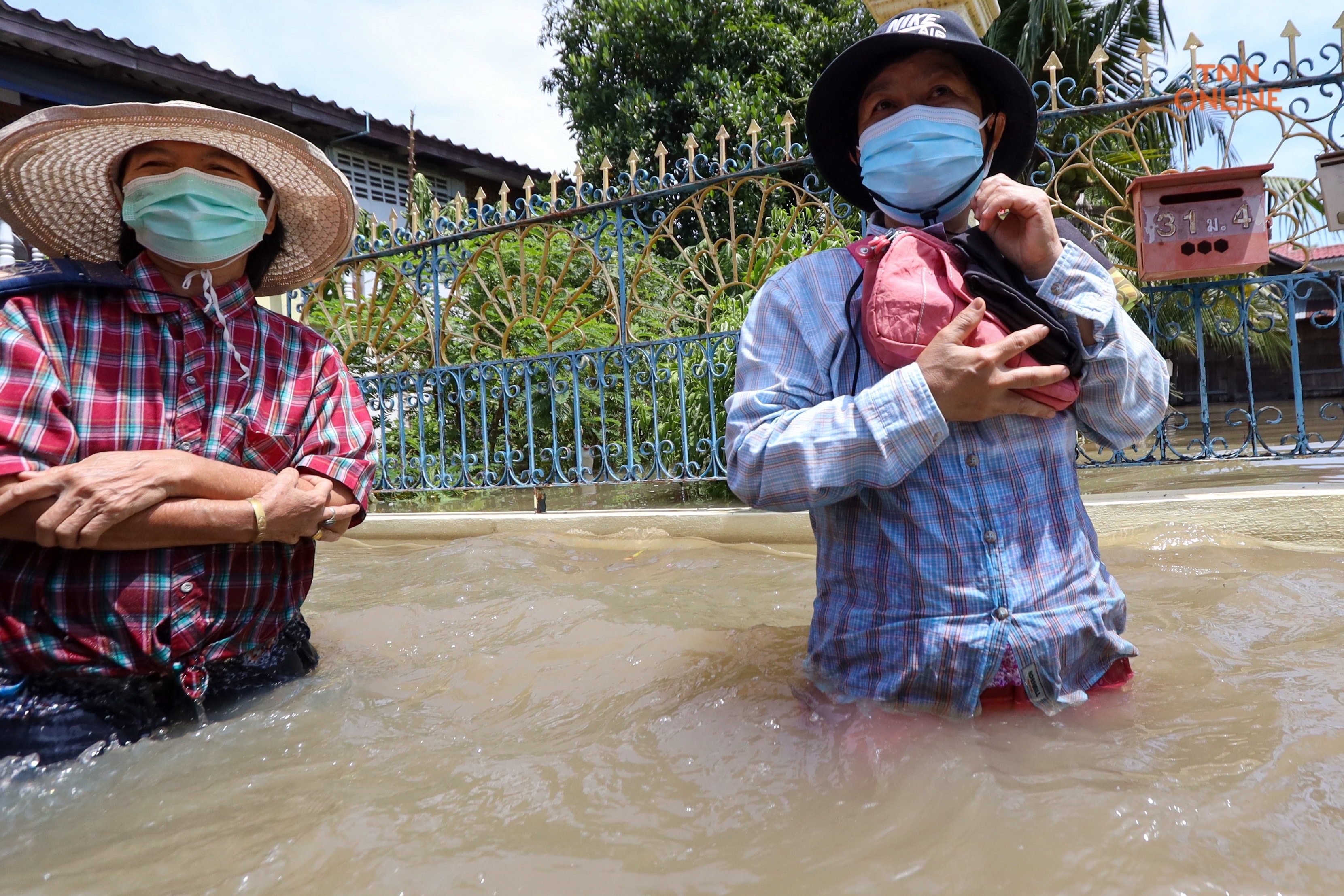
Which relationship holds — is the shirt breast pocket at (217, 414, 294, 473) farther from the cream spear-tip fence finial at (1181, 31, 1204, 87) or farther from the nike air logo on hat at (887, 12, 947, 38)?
the cream spear-tip fence finial at (1181, 31, 1204, 87)

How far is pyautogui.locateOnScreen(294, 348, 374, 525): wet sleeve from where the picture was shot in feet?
7.28

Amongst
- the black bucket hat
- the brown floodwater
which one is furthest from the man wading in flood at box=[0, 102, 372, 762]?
the black bucket hat

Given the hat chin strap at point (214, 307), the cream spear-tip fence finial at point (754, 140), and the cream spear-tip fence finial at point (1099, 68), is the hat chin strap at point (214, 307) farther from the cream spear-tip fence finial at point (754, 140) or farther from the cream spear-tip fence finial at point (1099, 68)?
the cream spear-tip fence finial at point (1099, 68)

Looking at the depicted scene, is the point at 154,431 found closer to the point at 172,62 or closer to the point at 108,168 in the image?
the point at 108,168

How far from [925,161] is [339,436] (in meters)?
1.52

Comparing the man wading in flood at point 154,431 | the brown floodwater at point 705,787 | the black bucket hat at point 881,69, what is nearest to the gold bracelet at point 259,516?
the man wading in flood at point 154,431

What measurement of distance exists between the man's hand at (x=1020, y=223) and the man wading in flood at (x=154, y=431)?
1558 mm

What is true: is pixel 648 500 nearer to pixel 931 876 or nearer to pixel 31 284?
pixel 31 284

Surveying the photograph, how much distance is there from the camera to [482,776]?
1781mm

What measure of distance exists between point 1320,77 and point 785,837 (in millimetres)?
4513

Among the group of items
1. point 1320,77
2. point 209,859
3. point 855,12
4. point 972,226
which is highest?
point 855,12

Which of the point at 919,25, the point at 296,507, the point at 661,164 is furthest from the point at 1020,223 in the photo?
the point at 661,164

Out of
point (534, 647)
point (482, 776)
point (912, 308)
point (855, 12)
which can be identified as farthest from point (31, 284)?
point (855, 12)

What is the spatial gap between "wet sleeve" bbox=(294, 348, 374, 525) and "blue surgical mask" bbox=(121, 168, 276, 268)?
15.2 inches
